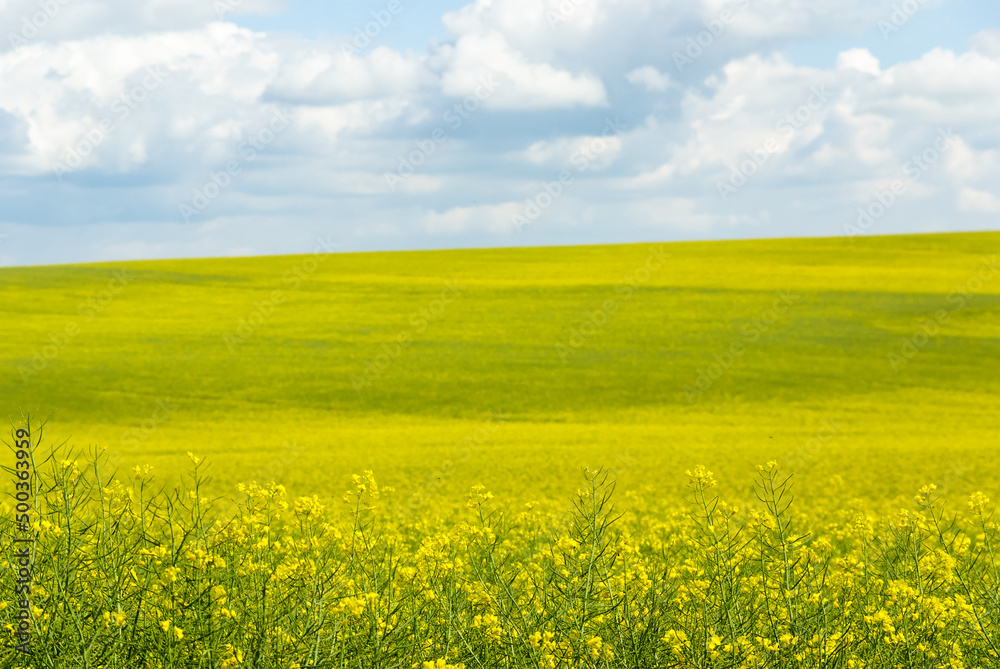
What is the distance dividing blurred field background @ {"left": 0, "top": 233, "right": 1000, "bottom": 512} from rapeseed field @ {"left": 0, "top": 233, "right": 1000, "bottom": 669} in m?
0.16

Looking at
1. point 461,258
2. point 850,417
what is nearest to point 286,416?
point 850,417

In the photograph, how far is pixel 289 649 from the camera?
3883 millimetres

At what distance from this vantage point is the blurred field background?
16.0m

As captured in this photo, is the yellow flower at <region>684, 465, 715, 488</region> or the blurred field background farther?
the blurred field background

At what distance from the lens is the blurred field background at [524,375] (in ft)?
52.4

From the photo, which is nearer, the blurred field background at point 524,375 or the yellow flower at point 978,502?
the yellow flower at point 978,502

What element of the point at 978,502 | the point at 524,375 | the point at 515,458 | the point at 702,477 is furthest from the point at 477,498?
the point at 524,375

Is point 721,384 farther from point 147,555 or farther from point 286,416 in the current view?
point 147,555

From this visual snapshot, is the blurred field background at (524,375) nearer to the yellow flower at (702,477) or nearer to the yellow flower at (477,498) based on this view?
the yellow flower at (477,498)

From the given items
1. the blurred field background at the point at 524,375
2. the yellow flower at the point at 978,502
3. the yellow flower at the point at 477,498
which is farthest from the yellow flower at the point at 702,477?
the blurred field background at the point at 524,375

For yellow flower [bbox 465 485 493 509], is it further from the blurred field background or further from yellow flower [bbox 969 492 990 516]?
the blurred field background

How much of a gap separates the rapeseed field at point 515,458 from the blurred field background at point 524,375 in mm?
159

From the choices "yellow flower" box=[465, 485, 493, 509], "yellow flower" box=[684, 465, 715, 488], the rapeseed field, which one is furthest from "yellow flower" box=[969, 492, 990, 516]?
"yellow flower" box=[465, 485, 493, 509]

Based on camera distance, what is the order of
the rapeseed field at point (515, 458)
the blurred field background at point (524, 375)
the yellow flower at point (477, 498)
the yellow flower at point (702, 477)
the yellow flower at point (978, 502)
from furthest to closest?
1. the blurred field background at point (524, 375)
2. the yellow flower at point (978, 502)
3. the yellow flower at point (477, 498)
4. the yellow flower at point (702, 477)
5. the rapeseed field at point (515, 458)
